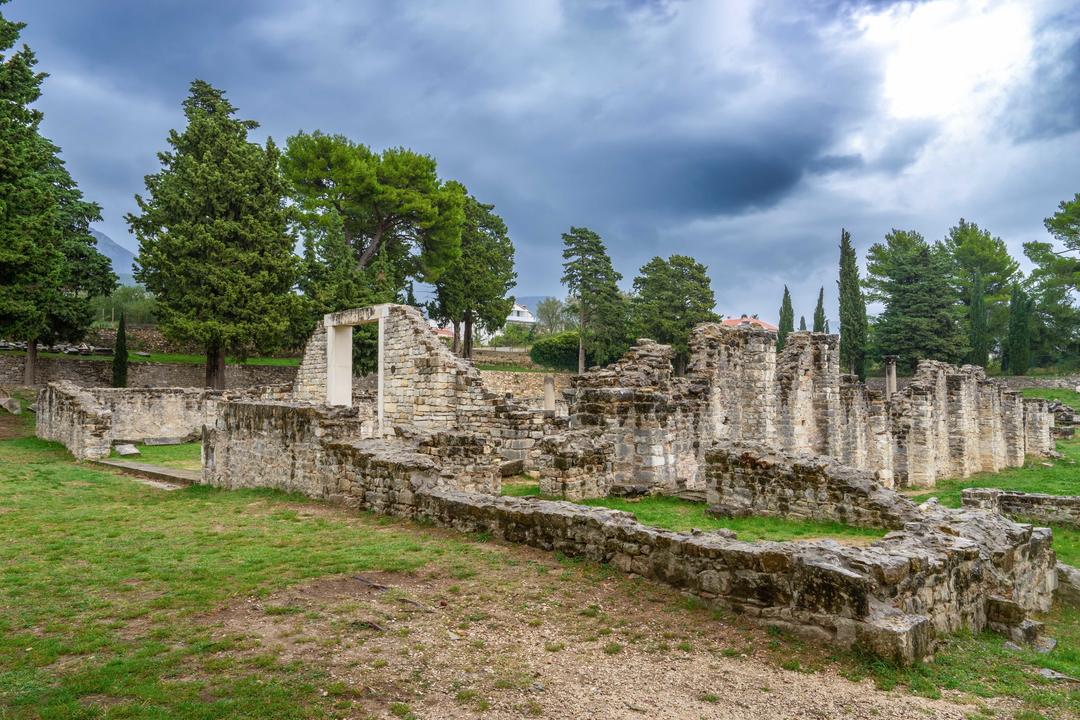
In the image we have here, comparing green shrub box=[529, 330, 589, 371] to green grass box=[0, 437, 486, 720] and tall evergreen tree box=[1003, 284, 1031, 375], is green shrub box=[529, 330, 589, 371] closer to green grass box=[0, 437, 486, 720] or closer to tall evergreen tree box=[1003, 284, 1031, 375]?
tall evergreen tree box=[1003, 284, 1031, 375]

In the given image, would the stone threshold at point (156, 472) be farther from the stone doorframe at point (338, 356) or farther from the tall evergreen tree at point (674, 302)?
A: the tall evergreen tree at point (674, 302)

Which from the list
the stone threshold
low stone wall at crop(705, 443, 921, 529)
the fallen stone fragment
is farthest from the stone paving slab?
low stone wall at crop(705, 443, 921, 529)

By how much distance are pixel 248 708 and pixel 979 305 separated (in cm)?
6521

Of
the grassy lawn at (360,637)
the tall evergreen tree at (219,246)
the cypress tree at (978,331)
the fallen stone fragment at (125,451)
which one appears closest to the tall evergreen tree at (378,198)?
the tall evergreen tree at (219,246)

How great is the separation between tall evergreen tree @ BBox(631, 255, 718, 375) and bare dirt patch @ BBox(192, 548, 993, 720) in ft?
140

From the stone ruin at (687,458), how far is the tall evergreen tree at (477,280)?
74.4 feet

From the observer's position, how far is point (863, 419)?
21641 millimetres

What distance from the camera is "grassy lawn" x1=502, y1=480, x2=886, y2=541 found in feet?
30.1

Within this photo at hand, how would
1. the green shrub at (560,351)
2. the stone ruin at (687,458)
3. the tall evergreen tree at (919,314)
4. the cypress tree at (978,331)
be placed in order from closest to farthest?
1. the stone ruin at (687,458)
2. the tall evergreen tree at (919,314)
3. the cypress tree at (978,331)
4. the green shrub at (560,351)

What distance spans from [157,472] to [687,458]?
1208 centimetres

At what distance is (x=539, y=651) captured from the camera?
5121 mm

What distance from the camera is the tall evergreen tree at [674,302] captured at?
48.4 meters

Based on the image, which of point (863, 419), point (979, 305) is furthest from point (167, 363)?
point (979, 305)

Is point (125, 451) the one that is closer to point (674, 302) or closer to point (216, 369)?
point (216, 369)
